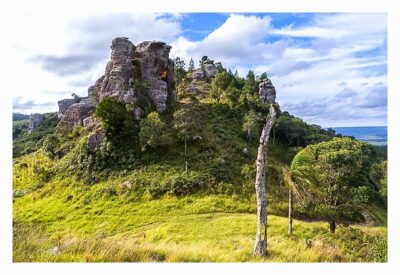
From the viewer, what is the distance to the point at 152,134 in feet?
82.4

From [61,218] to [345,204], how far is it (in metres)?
14.8

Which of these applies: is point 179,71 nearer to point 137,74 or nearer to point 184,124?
point 137,74

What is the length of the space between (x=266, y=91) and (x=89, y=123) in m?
19.9

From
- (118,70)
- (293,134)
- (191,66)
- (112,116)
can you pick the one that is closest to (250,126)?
(293,134)

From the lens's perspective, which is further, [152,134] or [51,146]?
[51,146]

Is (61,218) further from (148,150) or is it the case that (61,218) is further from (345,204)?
(345,204)

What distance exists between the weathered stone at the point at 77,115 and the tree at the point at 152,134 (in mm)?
A: 9221

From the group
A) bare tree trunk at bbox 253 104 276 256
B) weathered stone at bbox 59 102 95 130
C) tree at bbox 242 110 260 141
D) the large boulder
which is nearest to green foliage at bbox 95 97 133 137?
the large boulder

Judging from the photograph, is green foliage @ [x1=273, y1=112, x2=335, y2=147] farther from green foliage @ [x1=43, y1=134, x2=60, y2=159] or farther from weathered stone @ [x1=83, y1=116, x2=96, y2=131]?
green foliage @ [x1=43, y1=134, x2=60, y2=159]

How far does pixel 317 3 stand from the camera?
8.48 metres

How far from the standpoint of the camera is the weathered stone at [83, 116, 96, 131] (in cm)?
3011

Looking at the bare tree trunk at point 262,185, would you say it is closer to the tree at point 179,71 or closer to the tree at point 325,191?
the tree at point 325,191

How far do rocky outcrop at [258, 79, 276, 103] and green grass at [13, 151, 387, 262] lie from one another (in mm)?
21373

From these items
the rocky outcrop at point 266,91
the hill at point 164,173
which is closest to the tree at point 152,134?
the hill at point 164,173
